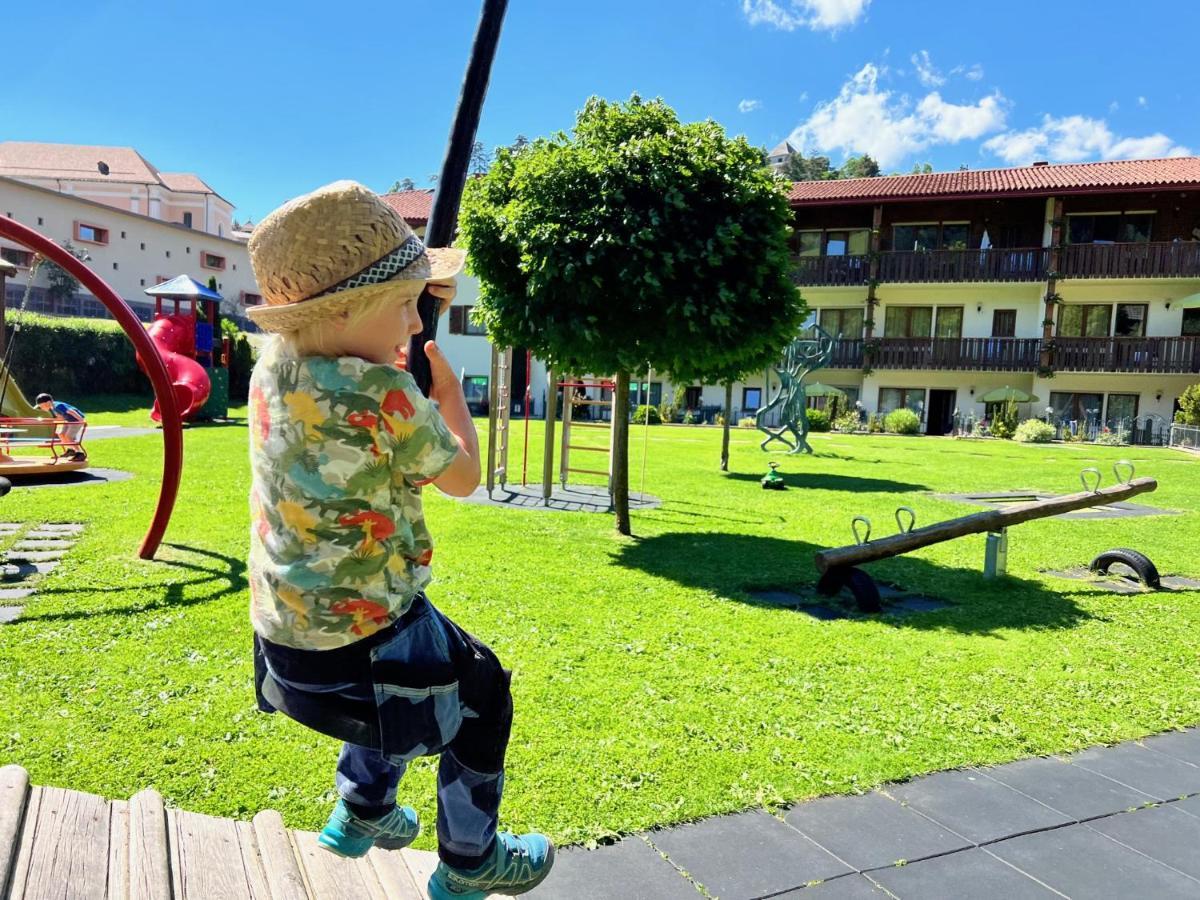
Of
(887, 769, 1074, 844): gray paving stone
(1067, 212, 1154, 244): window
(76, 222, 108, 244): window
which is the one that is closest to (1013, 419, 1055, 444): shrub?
(1067, 212, 1154, 244): window

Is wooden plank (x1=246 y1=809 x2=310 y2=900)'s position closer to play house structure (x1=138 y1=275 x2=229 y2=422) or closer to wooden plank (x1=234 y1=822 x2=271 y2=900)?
wooden plank (x1=234 y1=822 x2=271 y2=900)

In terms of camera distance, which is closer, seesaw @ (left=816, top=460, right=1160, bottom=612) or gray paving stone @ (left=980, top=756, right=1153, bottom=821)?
gray paving stone @ (left=980, top=756, right=1153, bottom=821)

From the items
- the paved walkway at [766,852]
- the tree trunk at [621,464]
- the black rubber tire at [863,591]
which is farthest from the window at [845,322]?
the paved walkway at [766,852]

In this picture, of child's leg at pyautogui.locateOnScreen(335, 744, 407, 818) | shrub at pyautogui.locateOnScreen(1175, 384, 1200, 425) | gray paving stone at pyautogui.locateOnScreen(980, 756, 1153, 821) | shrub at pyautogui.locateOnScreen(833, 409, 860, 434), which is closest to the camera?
child's leg at pyautogui.locateOnScreen(335, 744, 407, 818)

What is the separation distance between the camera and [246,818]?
10.3ft

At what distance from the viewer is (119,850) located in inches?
100

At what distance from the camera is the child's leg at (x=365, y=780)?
6.75 ft

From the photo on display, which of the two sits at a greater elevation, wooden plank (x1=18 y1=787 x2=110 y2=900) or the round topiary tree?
the round topiary tree

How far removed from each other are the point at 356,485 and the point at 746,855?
7.10 ft

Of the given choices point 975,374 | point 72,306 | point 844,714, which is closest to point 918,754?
point 844,714

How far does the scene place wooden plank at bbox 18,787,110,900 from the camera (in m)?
2.30

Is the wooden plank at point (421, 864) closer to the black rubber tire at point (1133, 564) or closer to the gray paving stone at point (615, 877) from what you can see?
the gray paving stone at point (615, 877)

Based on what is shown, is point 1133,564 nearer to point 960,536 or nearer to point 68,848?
point 960,536

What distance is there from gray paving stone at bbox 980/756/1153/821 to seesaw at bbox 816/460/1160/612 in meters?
2.69
